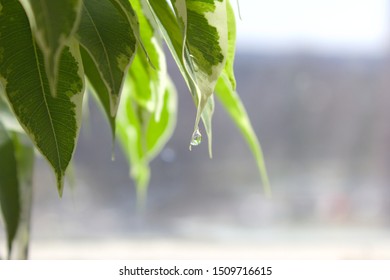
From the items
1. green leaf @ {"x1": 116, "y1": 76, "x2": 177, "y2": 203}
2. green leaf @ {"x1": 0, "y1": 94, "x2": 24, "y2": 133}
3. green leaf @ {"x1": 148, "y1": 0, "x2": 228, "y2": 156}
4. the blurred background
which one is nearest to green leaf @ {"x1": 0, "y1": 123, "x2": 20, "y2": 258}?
green leaf @ {"x1": 0, "y1": 94, "x2": 24, "y2": 133}

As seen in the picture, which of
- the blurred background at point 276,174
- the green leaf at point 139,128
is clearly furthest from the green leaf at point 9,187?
the blurred background at point 276,174

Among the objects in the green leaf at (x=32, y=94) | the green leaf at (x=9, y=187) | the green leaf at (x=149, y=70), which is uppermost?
the green leaf at (x=149, y=70)

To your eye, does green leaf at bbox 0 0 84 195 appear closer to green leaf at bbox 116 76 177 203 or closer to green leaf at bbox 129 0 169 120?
green leaf at bbox 129 0 169 120

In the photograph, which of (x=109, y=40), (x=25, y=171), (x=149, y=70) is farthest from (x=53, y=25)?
(x=25, y=171)

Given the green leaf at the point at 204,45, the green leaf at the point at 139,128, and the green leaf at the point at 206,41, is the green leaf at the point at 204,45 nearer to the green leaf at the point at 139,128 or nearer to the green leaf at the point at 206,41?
the green leaf at the point at 206,41

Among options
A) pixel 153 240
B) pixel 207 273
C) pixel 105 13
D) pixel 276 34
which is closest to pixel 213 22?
pixel 105 13

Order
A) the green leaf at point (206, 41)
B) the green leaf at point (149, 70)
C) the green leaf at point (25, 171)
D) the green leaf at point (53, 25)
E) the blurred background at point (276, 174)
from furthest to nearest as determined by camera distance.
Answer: the blurred background at point (276, 174)
the green leaf at point (25, 171)
the green leaf at point (149, 70)
the green leaf at point (206, 41)
the green leaf at point (53, 25)
